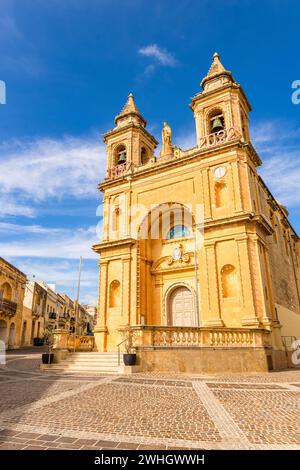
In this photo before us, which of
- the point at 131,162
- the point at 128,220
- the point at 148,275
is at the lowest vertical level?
the point at 148,275

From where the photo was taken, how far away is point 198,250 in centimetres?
1655

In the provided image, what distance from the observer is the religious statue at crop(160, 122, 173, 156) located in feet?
68.7

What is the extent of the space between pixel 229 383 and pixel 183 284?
31.1ft

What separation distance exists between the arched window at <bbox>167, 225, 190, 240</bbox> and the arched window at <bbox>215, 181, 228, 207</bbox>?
2.99 m

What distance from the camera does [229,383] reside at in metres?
8.69

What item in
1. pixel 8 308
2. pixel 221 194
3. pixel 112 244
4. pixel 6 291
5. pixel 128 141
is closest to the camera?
pixel 221 194

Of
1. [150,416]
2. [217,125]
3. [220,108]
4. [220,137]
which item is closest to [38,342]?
[220,137]

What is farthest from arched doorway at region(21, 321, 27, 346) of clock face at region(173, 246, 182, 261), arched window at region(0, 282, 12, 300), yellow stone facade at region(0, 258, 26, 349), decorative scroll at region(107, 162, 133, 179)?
clock face at region(173, 246, 182, 261)

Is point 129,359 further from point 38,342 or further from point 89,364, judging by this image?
point 38,342

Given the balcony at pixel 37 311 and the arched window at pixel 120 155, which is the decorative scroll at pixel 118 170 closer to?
the arched window at pixel 120 155

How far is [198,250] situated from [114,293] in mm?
6110

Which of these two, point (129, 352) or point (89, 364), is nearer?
point (129, 352)
